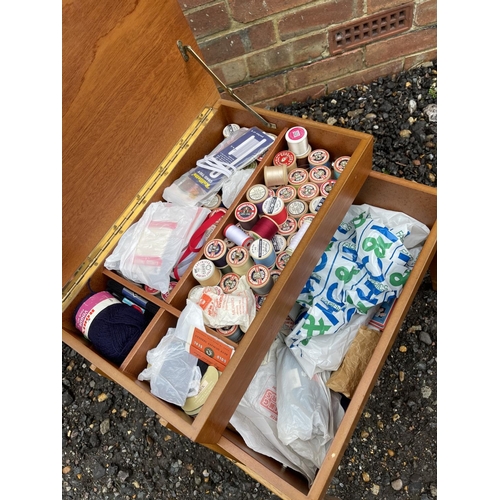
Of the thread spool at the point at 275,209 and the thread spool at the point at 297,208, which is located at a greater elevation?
the thread spool at the point at 297,208

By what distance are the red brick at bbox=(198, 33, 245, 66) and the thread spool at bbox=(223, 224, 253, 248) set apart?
0.91m

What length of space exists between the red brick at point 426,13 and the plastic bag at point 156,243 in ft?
4.37

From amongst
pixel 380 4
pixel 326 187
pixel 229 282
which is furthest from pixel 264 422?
pixel 380 4

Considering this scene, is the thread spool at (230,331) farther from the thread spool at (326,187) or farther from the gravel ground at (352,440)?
the gravel ground at (352,440)

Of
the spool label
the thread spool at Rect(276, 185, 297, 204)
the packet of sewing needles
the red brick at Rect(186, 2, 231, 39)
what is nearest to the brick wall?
the red brick at Rect(186, 2, 231, 39)

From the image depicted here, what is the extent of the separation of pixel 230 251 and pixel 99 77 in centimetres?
56

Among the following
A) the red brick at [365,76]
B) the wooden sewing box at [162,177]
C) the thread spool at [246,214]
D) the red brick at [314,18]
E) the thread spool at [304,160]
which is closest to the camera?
the wooden sewing box at [162,177]

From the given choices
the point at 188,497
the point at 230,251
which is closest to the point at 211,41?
the point at 230,251

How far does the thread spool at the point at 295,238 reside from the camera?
125 centimetres

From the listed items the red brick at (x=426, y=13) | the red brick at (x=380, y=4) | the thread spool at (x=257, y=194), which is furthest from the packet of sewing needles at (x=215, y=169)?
the red brick at (x=426, y=13)

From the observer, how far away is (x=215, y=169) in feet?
4.57

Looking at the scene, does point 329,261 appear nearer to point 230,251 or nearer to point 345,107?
point 230,251

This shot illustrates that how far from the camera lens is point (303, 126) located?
134 centimetres

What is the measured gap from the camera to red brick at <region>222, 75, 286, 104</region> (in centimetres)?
197
